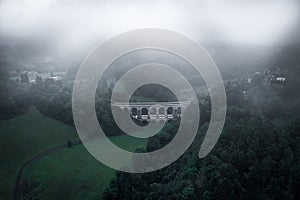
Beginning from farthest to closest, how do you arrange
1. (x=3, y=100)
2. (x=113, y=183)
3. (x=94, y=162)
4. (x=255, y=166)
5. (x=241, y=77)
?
1. (x=241, y=77)
2. (x=3, y=100)
3. (x=94, y=162)
4. (x=113, y=183)
5. (x=255, y=166)

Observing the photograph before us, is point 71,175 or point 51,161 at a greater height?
point 51,161

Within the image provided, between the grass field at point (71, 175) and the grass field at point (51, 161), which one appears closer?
the grass field at point (71, 175)

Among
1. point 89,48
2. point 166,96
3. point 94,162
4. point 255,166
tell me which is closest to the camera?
point 255,166

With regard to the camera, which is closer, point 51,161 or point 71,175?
point 71,175

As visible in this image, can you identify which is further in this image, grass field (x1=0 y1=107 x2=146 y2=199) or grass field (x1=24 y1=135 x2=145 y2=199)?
grass field (x1=0 y1=107 x2=146 y2=199)

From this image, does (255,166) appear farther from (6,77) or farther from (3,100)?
(6,77)

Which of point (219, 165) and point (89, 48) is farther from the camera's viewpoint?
point (89, 48)

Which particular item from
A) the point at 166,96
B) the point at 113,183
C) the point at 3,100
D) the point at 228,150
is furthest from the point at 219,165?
the point at 3,100

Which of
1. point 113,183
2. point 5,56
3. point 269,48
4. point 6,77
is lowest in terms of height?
point 113,183
